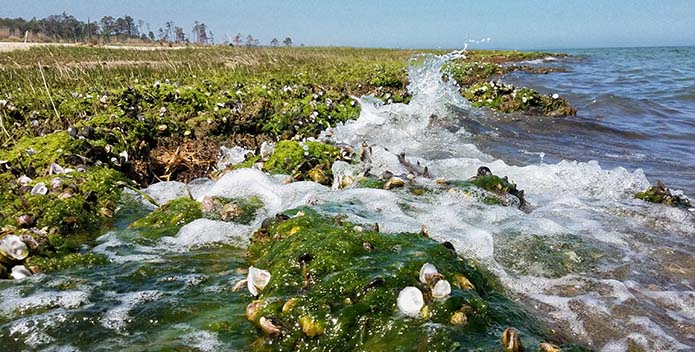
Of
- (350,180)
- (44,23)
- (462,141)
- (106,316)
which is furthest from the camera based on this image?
(44,23)

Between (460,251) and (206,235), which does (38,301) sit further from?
(460,251)

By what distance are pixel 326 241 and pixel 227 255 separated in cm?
112

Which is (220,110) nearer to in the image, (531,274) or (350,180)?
(350,180)

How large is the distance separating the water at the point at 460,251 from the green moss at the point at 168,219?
0.13 m

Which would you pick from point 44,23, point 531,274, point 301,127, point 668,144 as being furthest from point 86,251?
point 44,23

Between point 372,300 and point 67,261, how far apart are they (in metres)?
2.58

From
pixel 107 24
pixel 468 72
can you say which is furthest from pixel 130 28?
pixel 468 72

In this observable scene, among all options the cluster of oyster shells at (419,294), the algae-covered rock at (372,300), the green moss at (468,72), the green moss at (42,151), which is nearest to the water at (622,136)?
the green moss at (468,72)

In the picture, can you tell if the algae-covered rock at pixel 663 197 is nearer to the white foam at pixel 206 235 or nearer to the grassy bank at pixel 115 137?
the grassy bank at pixel 115 137

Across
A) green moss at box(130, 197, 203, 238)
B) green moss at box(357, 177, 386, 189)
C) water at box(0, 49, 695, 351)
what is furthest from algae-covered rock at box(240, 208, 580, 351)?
green moss at box(357, 177, 386, 189)

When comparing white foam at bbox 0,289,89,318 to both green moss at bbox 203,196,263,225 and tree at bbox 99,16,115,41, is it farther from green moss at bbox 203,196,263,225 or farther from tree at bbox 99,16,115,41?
tree at bbox 99,16,115,41

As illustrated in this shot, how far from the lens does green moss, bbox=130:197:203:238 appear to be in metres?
4.58

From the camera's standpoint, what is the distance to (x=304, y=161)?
650cm

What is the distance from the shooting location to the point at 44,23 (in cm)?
9625
